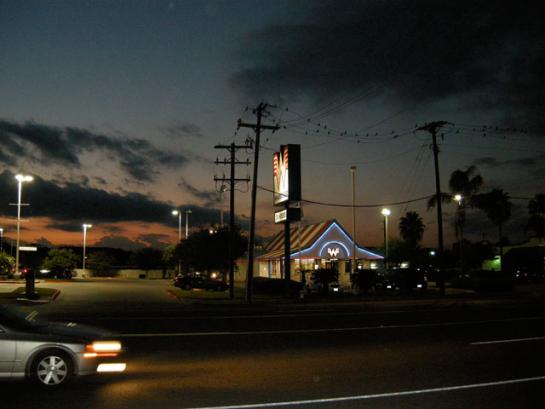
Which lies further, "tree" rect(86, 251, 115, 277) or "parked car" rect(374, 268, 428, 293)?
"tree" rect(86, 251, 115, 277)

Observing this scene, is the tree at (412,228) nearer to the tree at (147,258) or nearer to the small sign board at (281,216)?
the tree at (147,258)

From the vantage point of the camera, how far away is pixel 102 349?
9.28 meters

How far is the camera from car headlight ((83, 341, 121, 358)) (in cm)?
914

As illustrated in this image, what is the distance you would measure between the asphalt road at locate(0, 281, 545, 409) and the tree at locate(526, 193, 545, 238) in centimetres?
6173

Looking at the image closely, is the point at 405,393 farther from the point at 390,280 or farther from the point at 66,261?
the point at 66,261

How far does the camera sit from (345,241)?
5116 cm

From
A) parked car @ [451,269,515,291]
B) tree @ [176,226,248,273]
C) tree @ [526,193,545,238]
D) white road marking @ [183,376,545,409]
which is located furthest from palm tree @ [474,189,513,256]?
white road marking @ [183,376,545,409]

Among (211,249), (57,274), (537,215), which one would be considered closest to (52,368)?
(211,249)

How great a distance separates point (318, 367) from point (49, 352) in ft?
16.5

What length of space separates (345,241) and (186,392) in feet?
140

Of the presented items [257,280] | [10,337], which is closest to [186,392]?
[10,337]

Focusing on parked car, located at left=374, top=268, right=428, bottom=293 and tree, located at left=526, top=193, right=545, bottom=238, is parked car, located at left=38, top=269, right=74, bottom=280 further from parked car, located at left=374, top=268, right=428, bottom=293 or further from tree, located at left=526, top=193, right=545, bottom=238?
tree, located at left=526, top=193, right=545, bottom=238

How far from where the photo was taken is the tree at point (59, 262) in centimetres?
6694

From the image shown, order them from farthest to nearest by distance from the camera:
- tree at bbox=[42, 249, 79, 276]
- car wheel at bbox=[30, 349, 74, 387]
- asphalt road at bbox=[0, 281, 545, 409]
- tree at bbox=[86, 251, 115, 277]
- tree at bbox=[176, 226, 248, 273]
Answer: tree at bbox=[86, 251, 115, 277] → tree at bbox=[42, 249, 79, 276] → tree at bbox=[176, 226, 248, 273] → car wheel at bbox=[30, 349, 74, 387] → asphalt road at bbox=[0, 281, 545, 409]
